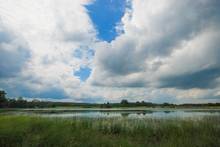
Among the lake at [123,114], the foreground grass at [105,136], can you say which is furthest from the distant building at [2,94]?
the foreground grass at [105,136]

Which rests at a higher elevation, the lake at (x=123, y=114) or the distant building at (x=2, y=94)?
the distant building at (x=2, y=94)

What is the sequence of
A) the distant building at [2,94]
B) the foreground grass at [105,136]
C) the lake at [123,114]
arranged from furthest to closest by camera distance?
the distant building at [2,94]
the lake at [123,114]
the foreground grass at [105,136]

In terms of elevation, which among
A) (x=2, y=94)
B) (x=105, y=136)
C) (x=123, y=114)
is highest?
(x=2, y=94)

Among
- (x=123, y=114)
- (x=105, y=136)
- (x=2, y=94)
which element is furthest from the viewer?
(x=2, y=94)

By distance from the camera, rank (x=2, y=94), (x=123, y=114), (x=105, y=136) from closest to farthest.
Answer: (x=105, y=136) → (x=123, y=114) → (x=2, y=94)

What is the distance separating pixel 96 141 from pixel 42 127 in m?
4.06

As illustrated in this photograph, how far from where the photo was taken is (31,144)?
317 inches

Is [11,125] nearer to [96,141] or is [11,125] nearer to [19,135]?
[19,135]

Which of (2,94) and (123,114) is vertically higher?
(2,94)

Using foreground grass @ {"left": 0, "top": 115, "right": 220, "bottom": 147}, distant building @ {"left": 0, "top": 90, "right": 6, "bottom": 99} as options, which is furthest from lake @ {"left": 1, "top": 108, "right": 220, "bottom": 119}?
distant building @ {"left": 0, "top": 90, "right": 6, "bottom": 99}

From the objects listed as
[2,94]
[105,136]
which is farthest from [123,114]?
[2,94]

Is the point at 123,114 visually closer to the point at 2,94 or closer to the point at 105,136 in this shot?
the point at 105,136

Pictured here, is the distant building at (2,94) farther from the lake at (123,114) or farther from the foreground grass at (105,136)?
the foreground grass at (105,136)

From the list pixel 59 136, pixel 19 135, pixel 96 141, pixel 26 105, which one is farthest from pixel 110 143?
pixel 26 105
